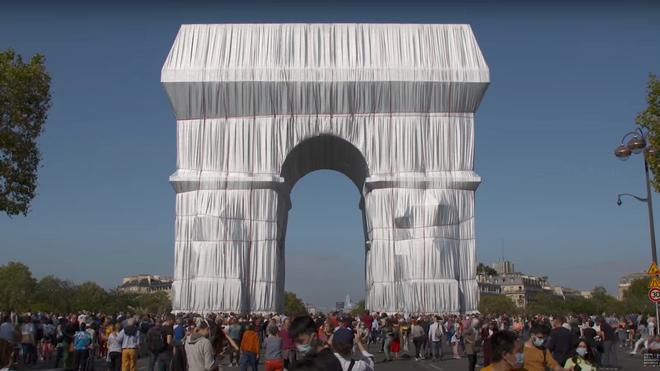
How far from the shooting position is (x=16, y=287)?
73312 millimetres

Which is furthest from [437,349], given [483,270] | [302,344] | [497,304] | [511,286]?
[511,286]

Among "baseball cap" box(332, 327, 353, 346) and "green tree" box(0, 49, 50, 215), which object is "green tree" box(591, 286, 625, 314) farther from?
"baseball cap" box(332, 327, 353, 346)

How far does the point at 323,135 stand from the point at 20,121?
1510cm

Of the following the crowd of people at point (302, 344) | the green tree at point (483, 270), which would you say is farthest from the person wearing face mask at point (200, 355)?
the green tree at point (483, 270)

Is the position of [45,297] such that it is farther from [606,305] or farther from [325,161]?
[606,305]

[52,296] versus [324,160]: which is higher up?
[324,160]

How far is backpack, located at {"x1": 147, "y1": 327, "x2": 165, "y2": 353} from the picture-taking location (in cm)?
1351

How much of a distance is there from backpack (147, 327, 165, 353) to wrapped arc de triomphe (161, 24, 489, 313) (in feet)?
70.0

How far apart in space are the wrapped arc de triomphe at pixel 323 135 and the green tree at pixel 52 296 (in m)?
38.1

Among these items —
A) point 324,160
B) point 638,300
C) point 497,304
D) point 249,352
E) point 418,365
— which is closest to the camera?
point 249,352

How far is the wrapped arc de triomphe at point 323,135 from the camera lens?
3547cm

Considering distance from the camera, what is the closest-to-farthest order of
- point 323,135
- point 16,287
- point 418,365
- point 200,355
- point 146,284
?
point 200,355
point 418,365
point 323,135
point 16,287
point 146,284

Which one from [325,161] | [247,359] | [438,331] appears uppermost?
[325,161]

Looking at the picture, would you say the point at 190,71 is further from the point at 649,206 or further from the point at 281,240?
the point at 649,206
